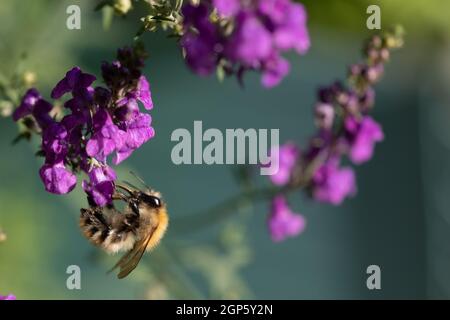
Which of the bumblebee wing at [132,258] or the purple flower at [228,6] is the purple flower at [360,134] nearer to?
the bumblebee wing at [132,258]

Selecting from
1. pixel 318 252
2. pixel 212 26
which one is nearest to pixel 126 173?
pixel 212 26

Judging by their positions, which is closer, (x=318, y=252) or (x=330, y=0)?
(x=330, y=0)

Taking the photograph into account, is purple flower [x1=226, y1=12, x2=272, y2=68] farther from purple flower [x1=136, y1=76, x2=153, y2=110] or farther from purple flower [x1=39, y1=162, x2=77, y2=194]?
purple flower [x1=39, y1=162, x2=77, y2=194]

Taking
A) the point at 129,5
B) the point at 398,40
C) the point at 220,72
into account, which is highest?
the point at 398,40

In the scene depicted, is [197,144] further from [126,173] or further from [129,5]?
[129,5]

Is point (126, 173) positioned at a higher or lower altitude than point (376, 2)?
lower

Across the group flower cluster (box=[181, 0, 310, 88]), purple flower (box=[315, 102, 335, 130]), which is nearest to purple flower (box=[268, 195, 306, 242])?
purple flower (box=[315, 102, 335, 130])

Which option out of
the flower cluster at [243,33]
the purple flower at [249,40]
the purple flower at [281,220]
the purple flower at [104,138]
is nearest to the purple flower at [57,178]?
the purple flower at [104,138]
